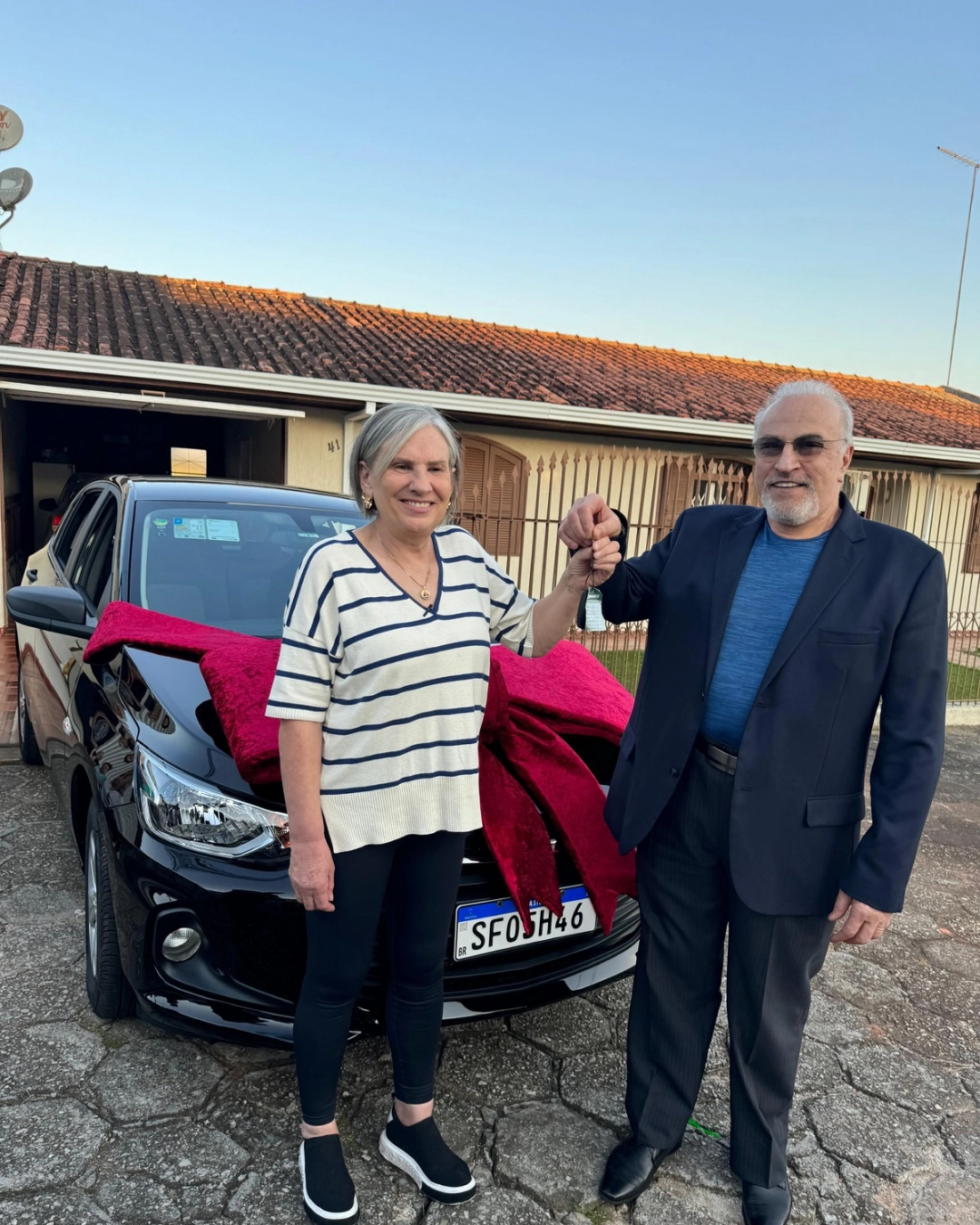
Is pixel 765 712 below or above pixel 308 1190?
above

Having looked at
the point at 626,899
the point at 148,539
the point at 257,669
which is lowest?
the point at 626,899

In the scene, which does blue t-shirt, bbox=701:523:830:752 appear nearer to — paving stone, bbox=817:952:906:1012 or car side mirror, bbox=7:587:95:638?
paving stone, bbox=817:952:906:1012

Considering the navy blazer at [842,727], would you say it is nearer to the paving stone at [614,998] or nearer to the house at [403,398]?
the paving stone at [614,998]

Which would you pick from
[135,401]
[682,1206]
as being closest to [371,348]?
[135,401]

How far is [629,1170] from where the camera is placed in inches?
77.8

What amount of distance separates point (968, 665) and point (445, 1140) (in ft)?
31.8

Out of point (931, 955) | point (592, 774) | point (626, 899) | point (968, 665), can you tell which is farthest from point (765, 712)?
point (968, 665)

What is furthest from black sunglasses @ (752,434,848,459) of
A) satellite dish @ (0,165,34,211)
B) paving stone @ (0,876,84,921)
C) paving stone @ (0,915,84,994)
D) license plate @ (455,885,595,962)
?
satellite dish @ (0,165,34,211)

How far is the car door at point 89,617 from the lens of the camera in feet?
8.98

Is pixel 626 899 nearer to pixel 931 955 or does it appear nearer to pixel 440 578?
pixel 440 578

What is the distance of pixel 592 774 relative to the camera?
2385 mm

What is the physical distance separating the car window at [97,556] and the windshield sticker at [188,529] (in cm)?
24

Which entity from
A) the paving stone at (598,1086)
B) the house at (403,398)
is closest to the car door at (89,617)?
the paving stone at (598,1086)

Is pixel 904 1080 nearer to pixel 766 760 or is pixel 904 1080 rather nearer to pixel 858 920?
pixel 858 920
